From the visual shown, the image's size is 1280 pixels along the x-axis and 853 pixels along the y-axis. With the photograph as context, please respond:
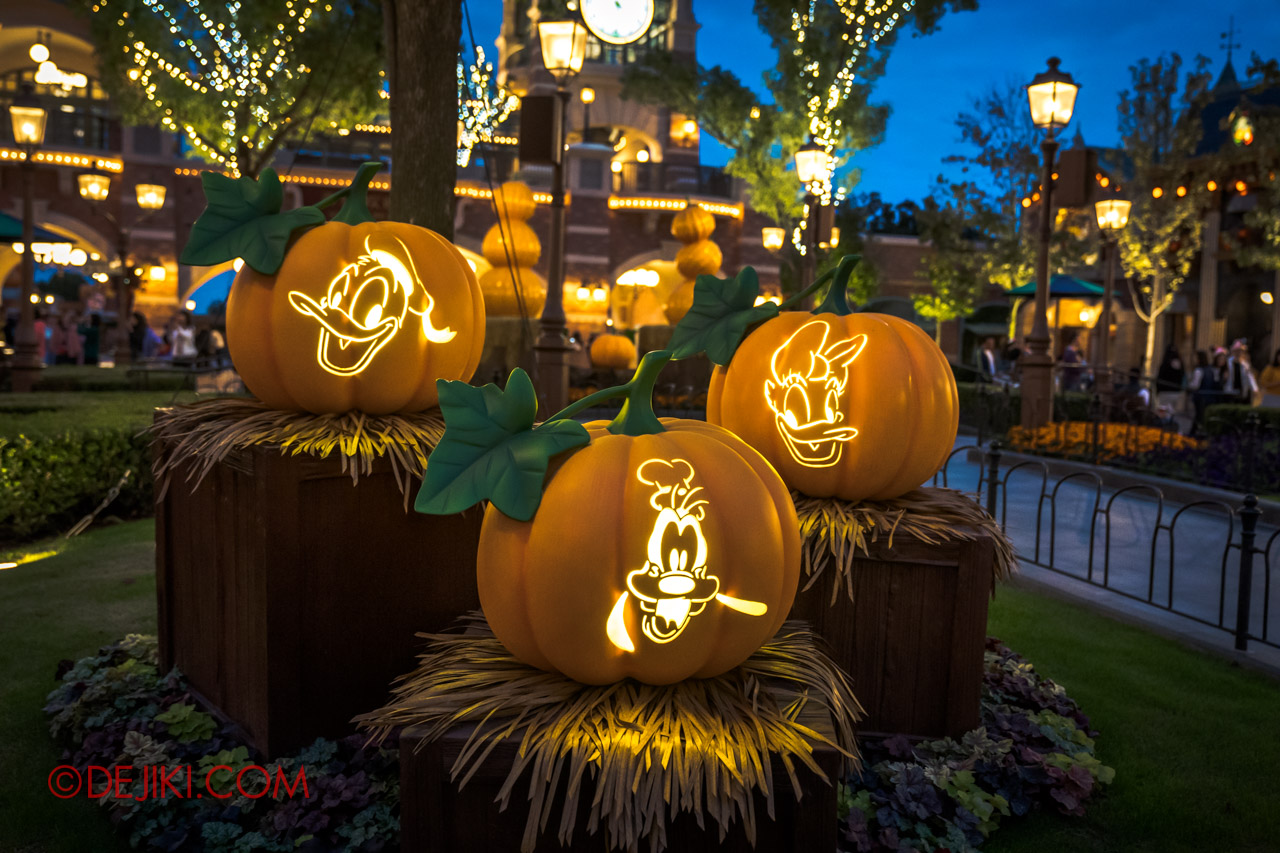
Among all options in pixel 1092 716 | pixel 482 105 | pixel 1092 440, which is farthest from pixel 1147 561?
pixel 482 105

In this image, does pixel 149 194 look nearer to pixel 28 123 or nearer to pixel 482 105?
pixel 482 105

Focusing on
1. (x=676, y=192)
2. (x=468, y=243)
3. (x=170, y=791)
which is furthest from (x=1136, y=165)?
(x=170, y=791)

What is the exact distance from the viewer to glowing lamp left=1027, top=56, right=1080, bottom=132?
10883 mm

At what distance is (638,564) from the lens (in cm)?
192

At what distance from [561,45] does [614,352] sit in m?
7.04

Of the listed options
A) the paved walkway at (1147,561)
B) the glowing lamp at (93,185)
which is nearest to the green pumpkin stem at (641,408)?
the paved walkway at (1147,561)

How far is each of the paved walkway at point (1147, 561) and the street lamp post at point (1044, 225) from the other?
7.96ft

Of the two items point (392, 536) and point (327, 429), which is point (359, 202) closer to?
point (327, 429)

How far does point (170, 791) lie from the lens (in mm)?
2633

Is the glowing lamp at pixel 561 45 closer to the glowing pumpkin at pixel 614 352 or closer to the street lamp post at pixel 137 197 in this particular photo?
the glowing pumpkin at pixel 614 352

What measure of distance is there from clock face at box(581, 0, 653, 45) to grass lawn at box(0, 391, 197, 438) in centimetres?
429

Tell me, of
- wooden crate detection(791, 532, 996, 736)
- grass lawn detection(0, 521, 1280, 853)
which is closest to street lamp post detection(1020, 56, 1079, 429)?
grass lawn detection(0, 521, 1280, 853)

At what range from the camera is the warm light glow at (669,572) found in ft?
6.31

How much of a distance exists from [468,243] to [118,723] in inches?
1090
